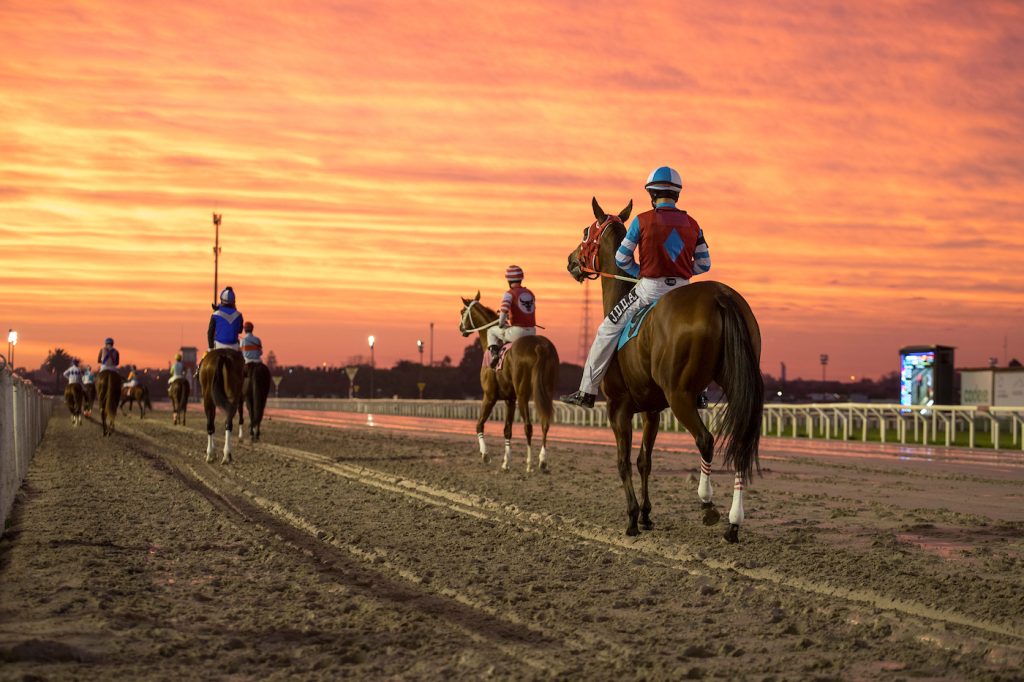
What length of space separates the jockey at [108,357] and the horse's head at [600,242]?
19285 mm

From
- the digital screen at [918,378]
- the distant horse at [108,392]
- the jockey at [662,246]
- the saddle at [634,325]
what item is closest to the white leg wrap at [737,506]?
the saddle at [634,325]

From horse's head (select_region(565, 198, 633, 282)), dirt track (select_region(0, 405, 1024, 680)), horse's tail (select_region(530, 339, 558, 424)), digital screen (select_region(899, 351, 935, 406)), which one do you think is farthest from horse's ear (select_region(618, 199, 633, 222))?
digital screen (select_region(899, 351, 935, 406))

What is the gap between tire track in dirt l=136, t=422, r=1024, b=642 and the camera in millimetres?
6477

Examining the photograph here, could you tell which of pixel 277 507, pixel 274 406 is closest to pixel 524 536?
pixel 277 507

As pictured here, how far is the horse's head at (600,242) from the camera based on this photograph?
11070mm

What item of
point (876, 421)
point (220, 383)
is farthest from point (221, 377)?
point (876, 421)

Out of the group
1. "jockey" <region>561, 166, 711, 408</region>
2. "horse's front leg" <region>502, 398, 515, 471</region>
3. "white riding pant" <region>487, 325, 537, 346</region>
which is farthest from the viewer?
"white riding pant" <region>487, 325, 537, 346</region>

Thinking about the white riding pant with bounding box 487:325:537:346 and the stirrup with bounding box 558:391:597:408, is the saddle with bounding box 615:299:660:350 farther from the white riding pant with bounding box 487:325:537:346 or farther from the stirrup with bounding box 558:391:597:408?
the white riding pant with bounding box 487:325:537:346

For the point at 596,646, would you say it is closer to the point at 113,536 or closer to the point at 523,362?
the point at 113,536

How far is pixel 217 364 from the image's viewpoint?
1903 cm

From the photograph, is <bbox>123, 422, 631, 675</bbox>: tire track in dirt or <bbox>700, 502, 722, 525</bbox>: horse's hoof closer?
<bbox>123, 422, 631, 675</bbox>: tire track in dirt

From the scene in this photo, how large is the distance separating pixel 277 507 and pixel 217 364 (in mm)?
7463

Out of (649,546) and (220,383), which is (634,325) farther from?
(220,383)

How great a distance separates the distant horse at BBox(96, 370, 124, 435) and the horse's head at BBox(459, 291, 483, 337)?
11965 millimetres
